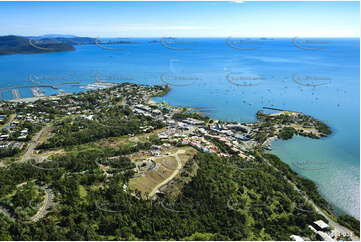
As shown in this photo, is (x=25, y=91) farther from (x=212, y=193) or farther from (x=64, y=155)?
(x=212, y=193)

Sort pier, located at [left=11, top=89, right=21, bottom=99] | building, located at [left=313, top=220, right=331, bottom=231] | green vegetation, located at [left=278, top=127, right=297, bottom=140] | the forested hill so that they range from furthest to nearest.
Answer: the forested hill → pier, located at [left=11, top=89, right=21, bottom=99] → green vegetation, located at [left=278, top=127, right=297, bottom=140] → building, located at [left=313, top=220, right=331, bottom=231]

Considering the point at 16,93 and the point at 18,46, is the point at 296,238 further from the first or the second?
the point at 18,46

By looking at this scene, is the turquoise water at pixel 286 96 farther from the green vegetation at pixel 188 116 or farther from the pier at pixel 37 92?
the green vegetation at pixel 188 116

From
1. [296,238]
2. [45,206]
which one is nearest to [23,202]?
[45,206]

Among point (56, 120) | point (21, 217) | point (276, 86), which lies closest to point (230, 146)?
point (21, 217)

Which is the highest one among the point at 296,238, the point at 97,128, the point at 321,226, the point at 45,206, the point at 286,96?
the point at 286,96

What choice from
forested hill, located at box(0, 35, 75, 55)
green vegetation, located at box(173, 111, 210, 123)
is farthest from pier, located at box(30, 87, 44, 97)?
forested hill, located at box(0, 35, 75, 55)

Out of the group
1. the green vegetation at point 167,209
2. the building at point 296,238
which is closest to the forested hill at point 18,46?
the green vegetation at point 167,209

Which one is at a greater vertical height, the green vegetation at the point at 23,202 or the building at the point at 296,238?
the green vegetation at the point at 23,202

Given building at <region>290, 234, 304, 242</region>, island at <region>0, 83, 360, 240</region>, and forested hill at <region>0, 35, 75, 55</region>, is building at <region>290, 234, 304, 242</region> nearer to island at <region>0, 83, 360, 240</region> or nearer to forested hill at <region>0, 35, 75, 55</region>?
island at <region>0, 83, 360, 240</region>
